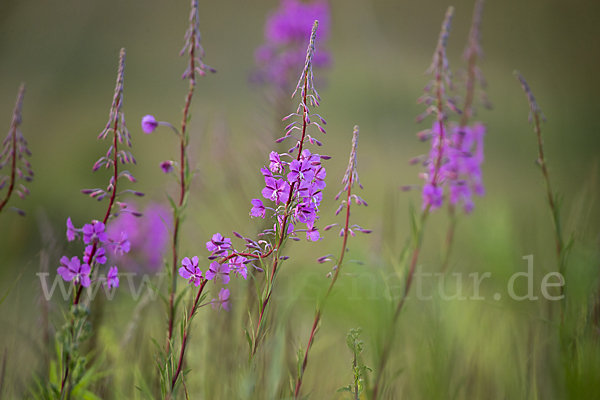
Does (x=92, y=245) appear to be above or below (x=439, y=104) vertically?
below

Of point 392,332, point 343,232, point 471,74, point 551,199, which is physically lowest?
point 392,332

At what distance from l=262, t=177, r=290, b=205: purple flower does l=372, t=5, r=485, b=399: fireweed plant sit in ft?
0.92

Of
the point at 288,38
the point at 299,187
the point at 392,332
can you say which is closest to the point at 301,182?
the point at 299,187

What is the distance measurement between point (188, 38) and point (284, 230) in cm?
30

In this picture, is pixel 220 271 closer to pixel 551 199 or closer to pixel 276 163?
pixel 276 163

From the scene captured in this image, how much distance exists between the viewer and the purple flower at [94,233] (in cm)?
50

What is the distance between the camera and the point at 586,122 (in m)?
1.05

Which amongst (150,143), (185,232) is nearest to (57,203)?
(150,143)

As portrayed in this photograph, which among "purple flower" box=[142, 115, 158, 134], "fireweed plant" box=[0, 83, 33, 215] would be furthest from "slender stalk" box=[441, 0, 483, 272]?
"fireweed plant" box=[0, 83, 33, 215]

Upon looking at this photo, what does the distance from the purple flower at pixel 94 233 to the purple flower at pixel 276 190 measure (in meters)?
0.22

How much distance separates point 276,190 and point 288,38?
1201 millimetres

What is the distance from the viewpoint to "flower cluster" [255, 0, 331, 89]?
145 cm

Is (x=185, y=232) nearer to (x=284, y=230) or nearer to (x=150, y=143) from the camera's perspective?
(x=284, y=230)

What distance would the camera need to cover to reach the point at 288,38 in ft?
4.98
